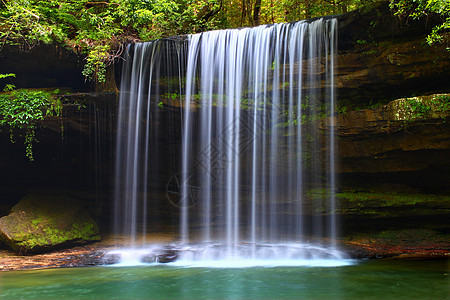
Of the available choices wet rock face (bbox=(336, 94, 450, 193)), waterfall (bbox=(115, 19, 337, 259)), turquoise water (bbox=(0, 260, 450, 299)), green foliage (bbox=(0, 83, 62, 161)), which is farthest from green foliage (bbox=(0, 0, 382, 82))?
turquoise water (bbox=(0, 260, 450, 299))

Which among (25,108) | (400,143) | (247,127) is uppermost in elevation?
(25,108)

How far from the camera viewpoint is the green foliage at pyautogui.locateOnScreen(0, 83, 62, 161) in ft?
31.9

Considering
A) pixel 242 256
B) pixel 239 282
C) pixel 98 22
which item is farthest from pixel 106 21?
pixel 239 282

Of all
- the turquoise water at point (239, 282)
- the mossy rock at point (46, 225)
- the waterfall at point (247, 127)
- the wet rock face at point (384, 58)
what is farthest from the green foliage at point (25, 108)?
the wet rock face at point (384, 58)

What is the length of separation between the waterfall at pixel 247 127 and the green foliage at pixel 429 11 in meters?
1.51

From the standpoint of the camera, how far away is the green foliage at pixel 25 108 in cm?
973

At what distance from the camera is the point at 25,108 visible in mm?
9789

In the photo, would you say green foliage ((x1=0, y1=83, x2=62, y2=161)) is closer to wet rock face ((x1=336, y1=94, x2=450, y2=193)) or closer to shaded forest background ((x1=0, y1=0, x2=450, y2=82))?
shaded forest background ((x1=0, y1=0, x2=450, y2=82))

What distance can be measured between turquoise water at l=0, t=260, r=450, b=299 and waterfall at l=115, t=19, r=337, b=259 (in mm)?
1700

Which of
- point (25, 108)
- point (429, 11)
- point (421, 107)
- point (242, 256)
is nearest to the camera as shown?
point (429, 11)

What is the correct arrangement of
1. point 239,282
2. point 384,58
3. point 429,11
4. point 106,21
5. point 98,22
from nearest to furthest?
point 239,282
point 429,11
point 384,58
point 106,21
point 98,22

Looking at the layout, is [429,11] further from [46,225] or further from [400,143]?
[46,225]

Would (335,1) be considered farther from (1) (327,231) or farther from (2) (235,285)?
(2) (235,285)

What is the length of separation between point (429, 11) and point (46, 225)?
1060cm
